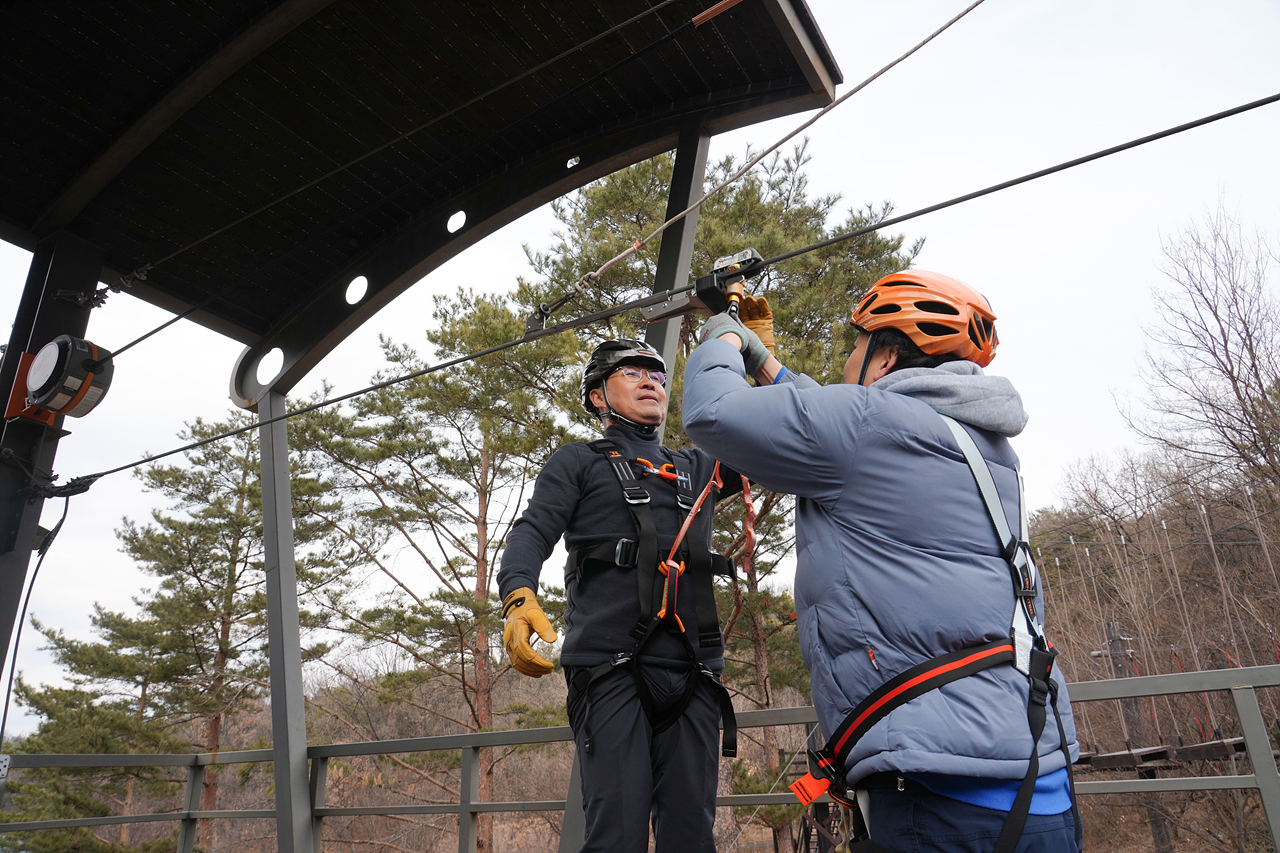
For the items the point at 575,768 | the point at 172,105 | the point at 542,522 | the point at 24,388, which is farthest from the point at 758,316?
the point at 24,388

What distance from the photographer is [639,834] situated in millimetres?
1927

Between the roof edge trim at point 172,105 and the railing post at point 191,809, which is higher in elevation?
the roof edge trim at point 172,105

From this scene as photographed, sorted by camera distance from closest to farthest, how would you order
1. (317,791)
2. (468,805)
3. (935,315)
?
(935,315)
(468,805)
(317,791)

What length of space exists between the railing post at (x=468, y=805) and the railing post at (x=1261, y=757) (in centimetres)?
292

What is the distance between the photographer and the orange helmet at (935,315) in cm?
147

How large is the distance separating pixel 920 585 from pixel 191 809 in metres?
5.37

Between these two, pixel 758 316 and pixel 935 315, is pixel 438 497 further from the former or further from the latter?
pixel 935 315

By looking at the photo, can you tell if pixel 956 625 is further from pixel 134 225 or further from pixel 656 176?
pixel 656 176

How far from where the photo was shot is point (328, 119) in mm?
3930

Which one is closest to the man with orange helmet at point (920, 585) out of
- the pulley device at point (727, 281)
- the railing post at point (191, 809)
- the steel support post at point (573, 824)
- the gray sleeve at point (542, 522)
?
the pulley device at point (727, 281)

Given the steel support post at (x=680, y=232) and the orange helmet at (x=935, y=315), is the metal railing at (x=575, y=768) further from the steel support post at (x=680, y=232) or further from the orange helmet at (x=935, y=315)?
the steel support post at (x=680, y=232)

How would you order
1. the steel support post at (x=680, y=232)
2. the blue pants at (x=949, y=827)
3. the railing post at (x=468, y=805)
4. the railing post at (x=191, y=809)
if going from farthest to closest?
the railing post at (x=191, y=809) < the railing post at (x=468, y=805) < the steel support post at (x=680, y=232) < the blue pants at (x=949, y=827)

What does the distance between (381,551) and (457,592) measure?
279 cm

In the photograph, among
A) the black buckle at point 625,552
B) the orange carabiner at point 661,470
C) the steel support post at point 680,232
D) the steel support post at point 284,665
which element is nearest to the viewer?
the black buckle at point 625,552
